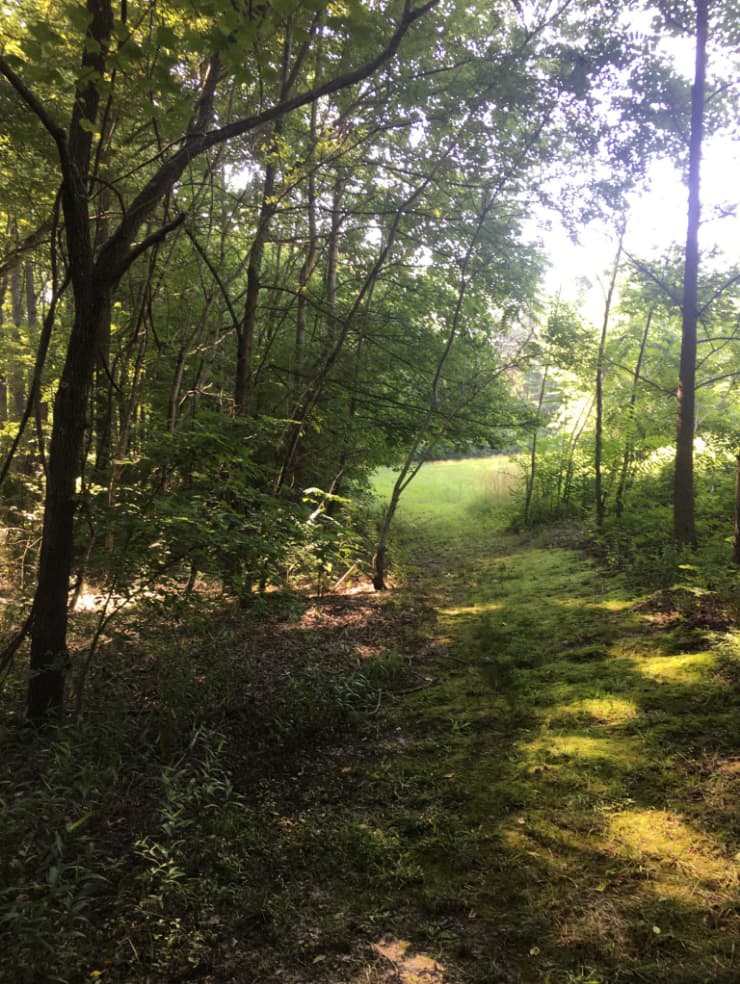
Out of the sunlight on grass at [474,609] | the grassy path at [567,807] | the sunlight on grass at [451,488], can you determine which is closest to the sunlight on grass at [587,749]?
the grassy path at [567,807]

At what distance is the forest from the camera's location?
8.13 feet

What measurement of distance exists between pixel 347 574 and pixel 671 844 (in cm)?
627

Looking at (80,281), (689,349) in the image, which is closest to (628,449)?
(689,349)

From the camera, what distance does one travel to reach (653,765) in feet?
10.9

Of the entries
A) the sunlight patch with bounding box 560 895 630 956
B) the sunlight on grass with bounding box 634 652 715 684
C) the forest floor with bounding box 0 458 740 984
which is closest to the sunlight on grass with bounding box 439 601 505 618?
the forest floor with bounding box 0 458 740 984

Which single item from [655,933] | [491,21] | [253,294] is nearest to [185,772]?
[655,933]

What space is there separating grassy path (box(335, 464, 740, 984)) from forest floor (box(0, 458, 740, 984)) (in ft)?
0.04

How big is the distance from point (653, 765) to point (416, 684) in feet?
7.09

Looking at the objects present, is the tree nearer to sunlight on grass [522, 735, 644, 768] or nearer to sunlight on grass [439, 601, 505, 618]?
sunlight on grass [522, 735, 644, 768]

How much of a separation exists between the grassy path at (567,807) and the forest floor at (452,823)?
0.04 ft

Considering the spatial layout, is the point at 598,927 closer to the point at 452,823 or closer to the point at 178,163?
the point at 452,823

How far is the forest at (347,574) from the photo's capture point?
248 centimetres

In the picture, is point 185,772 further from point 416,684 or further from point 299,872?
point 416,684

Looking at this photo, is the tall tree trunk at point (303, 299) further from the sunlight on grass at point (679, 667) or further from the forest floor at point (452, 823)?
the sunlight on grass at point (679, 667)
